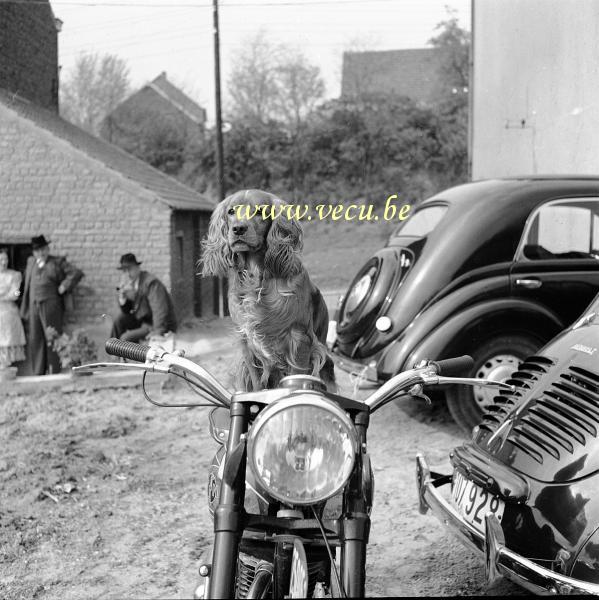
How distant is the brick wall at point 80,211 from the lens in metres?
8.96

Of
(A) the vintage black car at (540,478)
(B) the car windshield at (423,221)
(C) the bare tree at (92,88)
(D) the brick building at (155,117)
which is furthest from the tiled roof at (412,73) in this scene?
(A) the vintage black car at (540,478)

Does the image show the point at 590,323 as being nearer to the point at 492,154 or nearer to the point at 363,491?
the point at 363,491

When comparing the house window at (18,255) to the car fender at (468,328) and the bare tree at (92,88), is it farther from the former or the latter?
the car fender at (468,328)

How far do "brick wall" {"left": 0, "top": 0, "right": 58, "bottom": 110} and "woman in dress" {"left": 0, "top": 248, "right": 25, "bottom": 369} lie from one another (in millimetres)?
2149

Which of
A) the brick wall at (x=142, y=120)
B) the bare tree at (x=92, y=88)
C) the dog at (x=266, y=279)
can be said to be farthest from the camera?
the brick wall at (x=142, y=120)

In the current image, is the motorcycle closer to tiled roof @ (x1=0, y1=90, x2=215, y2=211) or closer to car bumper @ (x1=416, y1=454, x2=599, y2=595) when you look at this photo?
car bumper @ (x1=416, y1=454, x2=599, y2=595)

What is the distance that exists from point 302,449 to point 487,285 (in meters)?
4.12

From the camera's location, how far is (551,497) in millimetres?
2475

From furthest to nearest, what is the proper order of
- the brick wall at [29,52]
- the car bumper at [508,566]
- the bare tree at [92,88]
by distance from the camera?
the bare tree at [92,88] → the brick wall at [29,52] → the car bumper at [508,566]

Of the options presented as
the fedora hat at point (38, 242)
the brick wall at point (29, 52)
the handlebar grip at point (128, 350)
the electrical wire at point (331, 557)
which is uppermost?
the brick wall at point (29, 52)

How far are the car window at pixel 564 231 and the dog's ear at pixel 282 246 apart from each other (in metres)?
3.80

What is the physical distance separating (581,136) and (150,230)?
6.54 meters

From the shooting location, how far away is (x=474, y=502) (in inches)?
112

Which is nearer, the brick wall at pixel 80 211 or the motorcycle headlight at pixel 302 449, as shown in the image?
the motorcycle headlight at pixel 302 449
